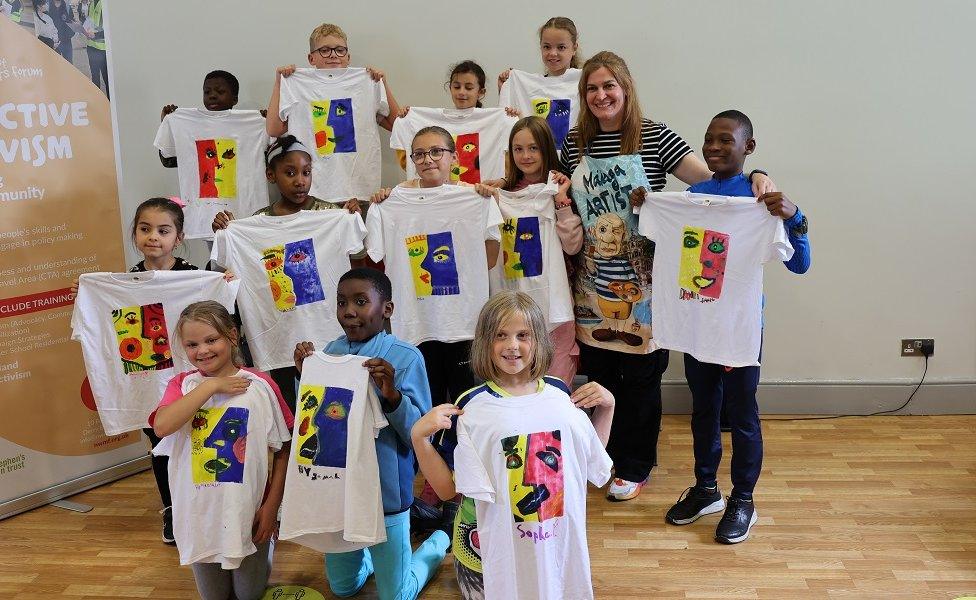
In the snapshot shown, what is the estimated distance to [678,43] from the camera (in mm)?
4016

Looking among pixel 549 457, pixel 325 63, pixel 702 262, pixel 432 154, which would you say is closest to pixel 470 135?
pixel 432 154

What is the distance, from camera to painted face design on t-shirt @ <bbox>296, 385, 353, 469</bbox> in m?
2.43

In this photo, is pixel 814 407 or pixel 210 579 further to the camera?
pixel 814 407

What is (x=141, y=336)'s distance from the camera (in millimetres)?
3172

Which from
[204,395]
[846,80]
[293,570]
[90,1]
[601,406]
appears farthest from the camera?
[846,80]

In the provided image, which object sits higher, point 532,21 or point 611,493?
point 532,21

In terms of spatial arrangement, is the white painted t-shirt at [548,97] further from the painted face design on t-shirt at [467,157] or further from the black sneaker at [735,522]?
the black sneaker at [735,522]

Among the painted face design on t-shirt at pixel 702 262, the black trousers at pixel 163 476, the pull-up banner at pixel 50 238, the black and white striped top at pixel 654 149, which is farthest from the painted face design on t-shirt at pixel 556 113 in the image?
the black trousers at pixel 163 476

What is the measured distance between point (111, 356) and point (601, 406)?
1.93 meters

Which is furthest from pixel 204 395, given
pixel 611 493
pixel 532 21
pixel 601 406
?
pixel 532 21

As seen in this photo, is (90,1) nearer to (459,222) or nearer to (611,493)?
(459,222)

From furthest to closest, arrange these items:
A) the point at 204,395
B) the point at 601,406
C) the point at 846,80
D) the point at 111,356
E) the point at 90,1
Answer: the point at 846,80, the point at 90,1, the point at 111,356, the point at 204,395, the point at 601,406

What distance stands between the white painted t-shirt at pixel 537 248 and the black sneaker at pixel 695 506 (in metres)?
0.78

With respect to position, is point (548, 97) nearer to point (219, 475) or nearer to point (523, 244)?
point (523, 244)
